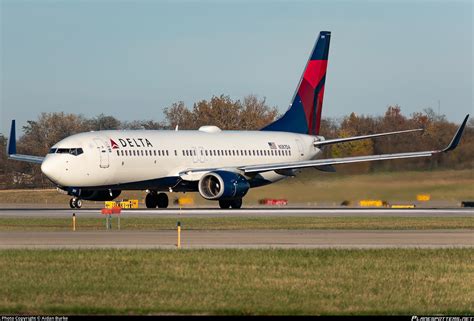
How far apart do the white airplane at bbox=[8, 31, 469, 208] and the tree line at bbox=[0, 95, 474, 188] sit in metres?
1.97

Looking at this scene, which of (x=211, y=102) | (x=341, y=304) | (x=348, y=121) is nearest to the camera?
(x=341, y=304)

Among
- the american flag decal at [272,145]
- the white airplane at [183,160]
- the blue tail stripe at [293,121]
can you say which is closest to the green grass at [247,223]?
the white airplane at [183,160]

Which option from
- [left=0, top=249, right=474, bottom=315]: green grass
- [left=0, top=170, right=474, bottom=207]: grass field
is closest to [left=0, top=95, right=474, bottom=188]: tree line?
[left=0, top=170, right=474, bottom=207]: grass field

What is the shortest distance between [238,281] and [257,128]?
93576 mm

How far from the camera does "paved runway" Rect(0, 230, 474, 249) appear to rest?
3522 centimetres

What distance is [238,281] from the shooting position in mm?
25641

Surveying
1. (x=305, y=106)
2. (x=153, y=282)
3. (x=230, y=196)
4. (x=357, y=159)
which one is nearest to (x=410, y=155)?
(x=357, y=159)

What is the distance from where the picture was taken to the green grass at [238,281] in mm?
21719

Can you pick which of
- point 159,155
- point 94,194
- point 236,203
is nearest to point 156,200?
point 159,155

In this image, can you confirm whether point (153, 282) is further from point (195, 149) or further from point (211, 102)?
point (211, 102)

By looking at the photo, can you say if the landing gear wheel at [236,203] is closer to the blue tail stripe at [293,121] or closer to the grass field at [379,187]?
the grass field at [379,187]

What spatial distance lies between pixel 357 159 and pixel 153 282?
40.7m

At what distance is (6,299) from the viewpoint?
2255 centimetres

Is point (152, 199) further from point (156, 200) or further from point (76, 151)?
point (76, 151)
